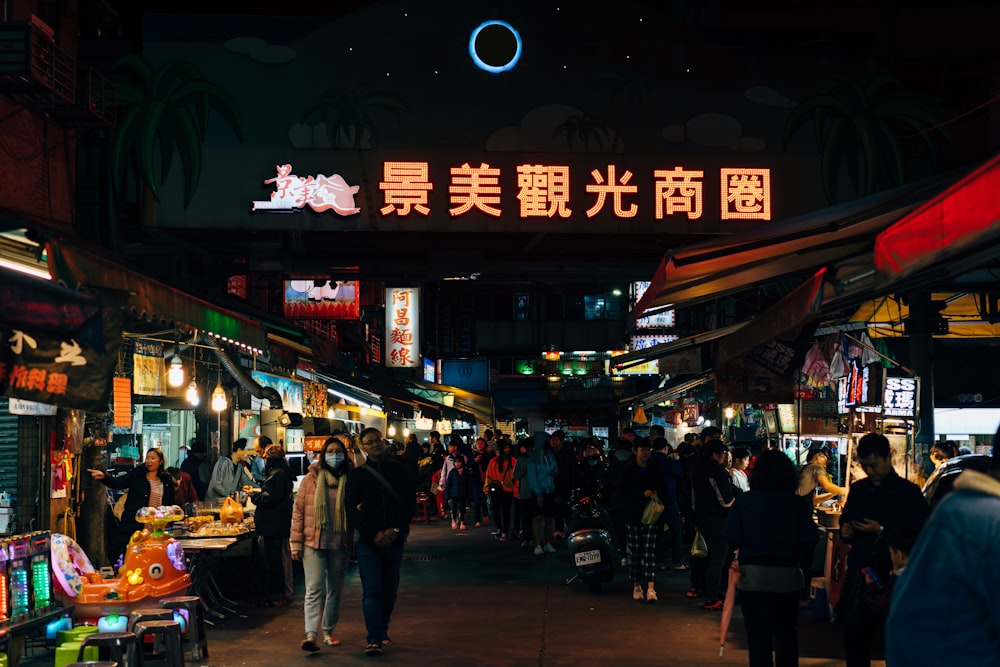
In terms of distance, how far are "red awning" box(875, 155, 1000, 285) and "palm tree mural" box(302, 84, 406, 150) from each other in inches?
523

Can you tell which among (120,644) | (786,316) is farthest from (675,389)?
(120,644)

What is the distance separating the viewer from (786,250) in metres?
9.39

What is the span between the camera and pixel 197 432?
21.1m

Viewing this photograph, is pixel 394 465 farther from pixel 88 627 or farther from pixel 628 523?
pixel 628 523

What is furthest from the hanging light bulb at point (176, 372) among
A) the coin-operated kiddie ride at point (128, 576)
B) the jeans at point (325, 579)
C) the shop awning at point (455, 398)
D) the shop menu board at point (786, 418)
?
the shop awning at point (455, 398)

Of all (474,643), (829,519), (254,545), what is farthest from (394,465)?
(829,519)

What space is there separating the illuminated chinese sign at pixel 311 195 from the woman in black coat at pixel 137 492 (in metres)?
5.49

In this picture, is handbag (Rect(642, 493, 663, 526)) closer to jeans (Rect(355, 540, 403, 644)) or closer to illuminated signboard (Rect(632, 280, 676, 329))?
jeans (Rect(355, 540, 403, 644))

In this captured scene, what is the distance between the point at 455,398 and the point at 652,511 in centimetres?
2313

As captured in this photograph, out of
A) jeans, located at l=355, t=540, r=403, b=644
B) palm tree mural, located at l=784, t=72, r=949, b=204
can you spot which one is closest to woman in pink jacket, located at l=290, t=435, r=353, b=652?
jeans, located at l=355, t=540, r=403, b=644

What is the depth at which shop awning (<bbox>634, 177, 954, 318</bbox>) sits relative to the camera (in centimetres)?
897

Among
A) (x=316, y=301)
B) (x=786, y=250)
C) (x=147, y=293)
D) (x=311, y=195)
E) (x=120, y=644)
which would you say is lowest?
(x=120, y=644)

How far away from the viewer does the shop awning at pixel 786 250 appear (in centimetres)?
897

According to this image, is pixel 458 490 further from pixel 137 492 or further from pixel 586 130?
pixel 137 492
